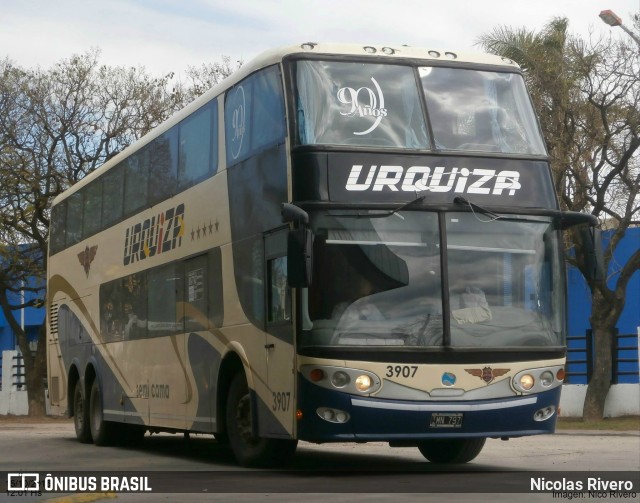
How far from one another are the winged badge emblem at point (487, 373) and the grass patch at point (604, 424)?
12.2 meters

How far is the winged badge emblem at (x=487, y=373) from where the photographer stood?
13.0 meters

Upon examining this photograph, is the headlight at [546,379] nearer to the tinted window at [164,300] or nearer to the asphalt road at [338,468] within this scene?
the asphalt road at [338,468]

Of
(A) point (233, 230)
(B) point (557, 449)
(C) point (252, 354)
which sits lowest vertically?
(B) point (557, 449)

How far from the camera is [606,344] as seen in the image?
93.7 ft

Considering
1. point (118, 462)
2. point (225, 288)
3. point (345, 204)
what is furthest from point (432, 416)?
point (118, 462)

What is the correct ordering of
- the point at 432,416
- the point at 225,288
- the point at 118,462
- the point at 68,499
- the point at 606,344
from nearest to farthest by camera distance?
the point at 68,499
the point at 432,416
the point at 225,288
the point at 118,462
the point at 606,344

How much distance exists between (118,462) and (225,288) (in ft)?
10.4

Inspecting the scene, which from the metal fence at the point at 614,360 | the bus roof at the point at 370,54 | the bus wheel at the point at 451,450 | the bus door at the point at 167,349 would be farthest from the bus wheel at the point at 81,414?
the metal fence at the point at 614,360

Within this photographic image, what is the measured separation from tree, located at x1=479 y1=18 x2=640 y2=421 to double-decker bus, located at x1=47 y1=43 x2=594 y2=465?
13.2 m

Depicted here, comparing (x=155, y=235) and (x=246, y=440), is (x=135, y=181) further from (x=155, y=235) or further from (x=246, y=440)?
(x=246, y=440)

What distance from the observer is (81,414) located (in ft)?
74.6

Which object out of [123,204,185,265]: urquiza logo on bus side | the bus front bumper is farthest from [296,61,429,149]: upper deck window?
[123,204,185,265]: urquiza logo on bus side

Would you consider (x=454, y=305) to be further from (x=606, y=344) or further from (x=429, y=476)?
(x=606, y=344)

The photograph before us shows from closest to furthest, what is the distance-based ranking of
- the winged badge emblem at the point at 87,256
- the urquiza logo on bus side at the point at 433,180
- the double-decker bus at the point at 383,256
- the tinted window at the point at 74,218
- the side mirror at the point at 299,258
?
the side mirror at the point at 299,258 < the double-decker bus at the point at 383,256 < the urquiza logo on bus side at the point at 433,180 < the winged badge emblem at the point at 87,256 < the tinted window at the point at 74,218
